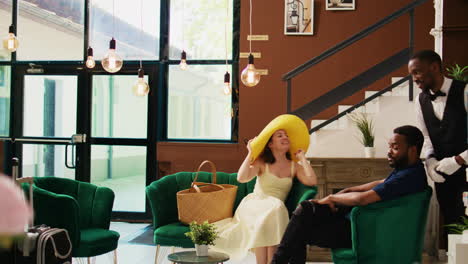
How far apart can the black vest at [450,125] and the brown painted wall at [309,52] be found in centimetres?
328

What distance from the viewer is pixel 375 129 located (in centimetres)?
548

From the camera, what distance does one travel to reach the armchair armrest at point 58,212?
3783 millimetres

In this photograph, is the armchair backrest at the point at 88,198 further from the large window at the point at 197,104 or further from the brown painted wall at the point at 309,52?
the large window at the point at 197,104

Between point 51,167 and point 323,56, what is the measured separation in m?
4.33

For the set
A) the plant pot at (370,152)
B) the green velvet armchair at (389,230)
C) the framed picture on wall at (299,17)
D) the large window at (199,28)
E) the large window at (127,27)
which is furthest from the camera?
the large window at (127,27)

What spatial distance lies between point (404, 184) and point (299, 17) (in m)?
3.97

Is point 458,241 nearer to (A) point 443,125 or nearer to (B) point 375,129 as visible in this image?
(A) point 443,125

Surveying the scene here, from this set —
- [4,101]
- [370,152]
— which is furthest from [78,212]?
[4,101]

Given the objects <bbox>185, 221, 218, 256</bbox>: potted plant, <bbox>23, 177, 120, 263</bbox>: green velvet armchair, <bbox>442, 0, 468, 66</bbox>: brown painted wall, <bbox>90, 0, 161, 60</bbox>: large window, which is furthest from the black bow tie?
<bbox>90, 0, 161, 60</bbox>: large window

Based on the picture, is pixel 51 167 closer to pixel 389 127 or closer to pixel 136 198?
pixel 136 198

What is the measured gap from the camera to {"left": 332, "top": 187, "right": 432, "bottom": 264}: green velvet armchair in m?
3.23

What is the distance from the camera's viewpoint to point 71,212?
3801mm

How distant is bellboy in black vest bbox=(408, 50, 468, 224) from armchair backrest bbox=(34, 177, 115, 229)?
2540 mm

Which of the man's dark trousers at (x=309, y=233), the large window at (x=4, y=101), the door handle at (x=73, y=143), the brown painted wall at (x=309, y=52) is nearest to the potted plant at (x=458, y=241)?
the man's dark trousers at (x=309, y=233)
